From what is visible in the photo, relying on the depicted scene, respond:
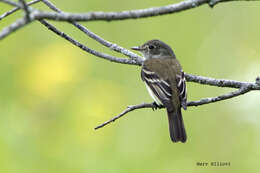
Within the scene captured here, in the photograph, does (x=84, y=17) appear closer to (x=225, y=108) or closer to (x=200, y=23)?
(x=225, y=108)

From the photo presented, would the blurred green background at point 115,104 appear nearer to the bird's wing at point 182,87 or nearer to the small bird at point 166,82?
the small bird at point 166,82

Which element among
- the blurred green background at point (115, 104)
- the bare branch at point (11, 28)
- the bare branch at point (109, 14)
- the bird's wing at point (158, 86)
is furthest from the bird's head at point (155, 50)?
the bare branch at point (11, 28)

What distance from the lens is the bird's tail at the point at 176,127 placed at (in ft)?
15.9

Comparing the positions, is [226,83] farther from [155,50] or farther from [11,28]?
[11,28]

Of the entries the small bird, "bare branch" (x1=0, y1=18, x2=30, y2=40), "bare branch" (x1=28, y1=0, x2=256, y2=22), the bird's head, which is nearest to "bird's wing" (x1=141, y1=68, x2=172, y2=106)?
the small bird

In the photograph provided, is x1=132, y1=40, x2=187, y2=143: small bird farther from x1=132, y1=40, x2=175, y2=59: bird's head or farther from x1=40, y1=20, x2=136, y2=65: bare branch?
x1=40, y1=20, x2=136, y2=65: bare branch

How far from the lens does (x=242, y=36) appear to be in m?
8.66

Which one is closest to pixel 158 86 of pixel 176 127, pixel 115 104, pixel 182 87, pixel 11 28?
pixel 182 87

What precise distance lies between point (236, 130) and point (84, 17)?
4.83m

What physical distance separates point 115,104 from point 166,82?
215 centimetres

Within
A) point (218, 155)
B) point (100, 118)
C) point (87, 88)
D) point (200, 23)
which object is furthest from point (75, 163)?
point (200, 23)

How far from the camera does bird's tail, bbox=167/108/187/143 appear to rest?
15.9ft

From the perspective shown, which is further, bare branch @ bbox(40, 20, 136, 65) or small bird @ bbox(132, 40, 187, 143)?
small bird @ bbox(132, 40, 187, 143)

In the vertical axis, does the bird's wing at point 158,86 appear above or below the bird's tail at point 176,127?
above
